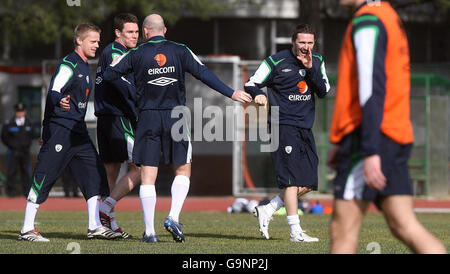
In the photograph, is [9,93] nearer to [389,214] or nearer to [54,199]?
[54,199]

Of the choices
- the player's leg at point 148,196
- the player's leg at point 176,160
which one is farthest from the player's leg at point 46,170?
the player's leg at point 176,160

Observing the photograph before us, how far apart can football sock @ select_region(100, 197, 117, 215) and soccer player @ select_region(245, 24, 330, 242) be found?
1625 mm

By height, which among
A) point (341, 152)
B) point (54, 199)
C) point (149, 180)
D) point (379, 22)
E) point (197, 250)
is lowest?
point (54, 199)

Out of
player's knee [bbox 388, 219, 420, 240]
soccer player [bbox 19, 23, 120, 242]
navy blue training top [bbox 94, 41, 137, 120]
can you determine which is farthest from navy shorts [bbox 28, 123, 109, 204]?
player's knee [bbox 388, 219, 420, 240]

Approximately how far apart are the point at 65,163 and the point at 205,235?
79.6 inches

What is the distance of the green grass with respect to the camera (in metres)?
8.58

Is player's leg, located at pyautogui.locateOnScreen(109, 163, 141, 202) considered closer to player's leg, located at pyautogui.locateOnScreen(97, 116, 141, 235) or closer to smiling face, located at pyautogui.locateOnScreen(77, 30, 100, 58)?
player's leg, located at pyautogui.locateOnScreen(97, 116, 141, 235)

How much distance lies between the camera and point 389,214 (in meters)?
5.50

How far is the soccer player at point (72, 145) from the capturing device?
9648 millimetres

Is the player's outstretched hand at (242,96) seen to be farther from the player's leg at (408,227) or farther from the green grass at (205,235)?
the player's leg at (408,227)

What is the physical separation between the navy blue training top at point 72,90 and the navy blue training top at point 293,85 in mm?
1933
